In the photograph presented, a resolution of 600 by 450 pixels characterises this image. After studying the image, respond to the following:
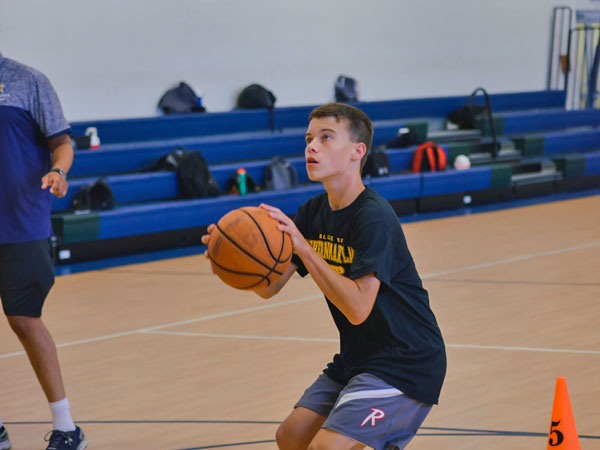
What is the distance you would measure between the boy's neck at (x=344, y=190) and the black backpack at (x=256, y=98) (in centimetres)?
735

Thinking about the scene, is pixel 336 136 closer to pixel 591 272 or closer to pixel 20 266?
pixel 20 266

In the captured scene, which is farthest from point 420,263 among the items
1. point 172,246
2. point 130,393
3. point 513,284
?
point 130,393

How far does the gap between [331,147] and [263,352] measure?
7.50ft

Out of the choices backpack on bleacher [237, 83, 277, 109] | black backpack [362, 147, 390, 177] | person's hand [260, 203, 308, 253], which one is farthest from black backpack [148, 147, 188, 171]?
person's hand [260, 203, 308, 253]

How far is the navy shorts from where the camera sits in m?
3.07

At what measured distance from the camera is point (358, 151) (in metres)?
2.42

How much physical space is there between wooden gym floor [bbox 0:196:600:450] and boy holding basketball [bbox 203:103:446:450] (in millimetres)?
819

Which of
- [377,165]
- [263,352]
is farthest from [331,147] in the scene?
[377,165]

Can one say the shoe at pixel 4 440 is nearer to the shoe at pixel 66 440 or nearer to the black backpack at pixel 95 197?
the shoe at pixel 66 440

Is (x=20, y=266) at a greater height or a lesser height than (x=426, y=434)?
greater

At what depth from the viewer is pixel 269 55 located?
10.0 metres

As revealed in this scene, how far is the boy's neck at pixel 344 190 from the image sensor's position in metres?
2.43

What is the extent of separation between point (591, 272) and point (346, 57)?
5.29m

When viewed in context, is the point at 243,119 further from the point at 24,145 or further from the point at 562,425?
the point at 562,425
